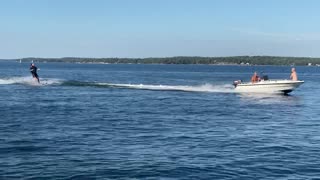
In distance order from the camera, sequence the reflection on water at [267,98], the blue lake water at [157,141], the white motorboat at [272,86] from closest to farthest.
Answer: the blue lake water at [157,141] → the reflection on water at [267,98] → the white motorboat at [272,86]

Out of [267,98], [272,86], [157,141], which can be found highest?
[272,86]

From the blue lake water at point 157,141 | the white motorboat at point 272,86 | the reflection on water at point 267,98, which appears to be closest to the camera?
the blue lake water at point 157,141

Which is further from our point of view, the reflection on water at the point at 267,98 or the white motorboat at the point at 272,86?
the white motorboat at the point at 272,86

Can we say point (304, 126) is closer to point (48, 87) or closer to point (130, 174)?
point (130, 174)

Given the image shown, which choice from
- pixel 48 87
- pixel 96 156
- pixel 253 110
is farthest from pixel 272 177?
pixel 48 87

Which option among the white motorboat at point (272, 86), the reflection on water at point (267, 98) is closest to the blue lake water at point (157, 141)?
the reflection on water at point (267, 98)

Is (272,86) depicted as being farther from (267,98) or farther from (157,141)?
(157,141)

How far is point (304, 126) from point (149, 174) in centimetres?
1521

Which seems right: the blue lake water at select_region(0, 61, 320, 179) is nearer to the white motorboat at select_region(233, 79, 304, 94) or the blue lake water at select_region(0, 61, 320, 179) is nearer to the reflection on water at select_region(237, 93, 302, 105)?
the reflection on water at select_region(237, 93, 302, 105)

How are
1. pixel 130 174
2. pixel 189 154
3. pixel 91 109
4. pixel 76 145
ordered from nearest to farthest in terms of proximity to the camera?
pixel 130 174 < pixel 189 154 < pixel 76 145 < pixel 91 109

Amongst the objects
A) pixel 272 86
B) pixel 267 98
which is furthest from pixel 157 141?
pixel 272 86

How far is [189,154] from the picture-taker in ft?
66.7

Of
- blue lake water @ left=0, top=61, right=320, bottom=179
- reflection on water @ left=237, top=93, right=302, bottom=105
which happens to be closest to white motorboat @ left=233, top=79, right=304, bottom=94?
reflection on water @ left=237, top=93, right=302, bottom=105

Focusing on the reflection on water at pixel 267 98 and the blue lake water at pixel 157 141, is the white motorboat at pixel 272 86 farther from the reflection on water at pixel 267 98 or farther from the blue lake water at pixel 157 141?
the blue lake water at pixel 157 141
